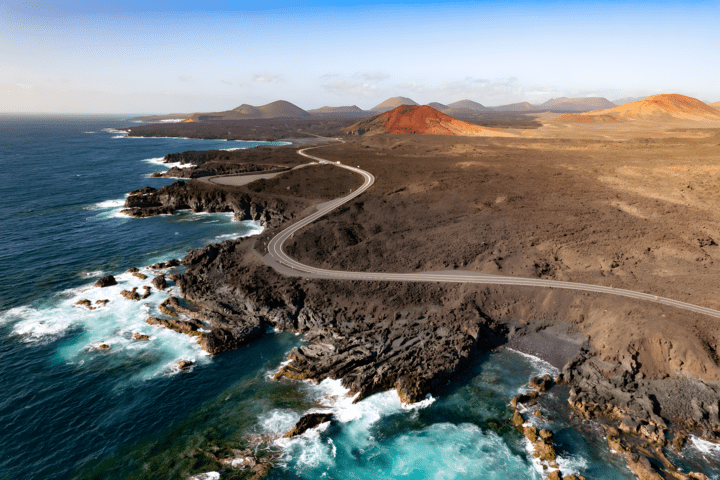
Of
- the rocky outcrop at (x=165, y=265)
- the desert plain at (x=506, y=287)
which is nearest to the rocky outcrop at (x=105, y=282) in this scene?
the rocky outcrop at (x=165, y=265)

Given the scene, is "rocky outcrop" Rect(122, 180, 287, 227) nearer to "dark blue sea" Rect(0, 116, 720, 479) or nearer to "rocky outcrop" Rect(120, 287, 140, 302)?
"rocky outcrop" Rect(120, 287, 140, 302)

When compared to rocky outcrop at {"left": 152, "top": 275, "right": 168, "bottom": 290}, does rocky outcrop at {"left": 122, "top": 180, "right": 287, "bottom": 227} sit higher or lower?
higher

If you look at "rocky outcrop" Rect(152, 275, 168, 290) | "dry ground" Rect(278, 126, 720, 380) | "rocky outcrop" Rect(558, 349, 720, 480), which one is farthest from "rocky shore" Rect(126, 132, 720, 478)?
"rocky outcrop" Rect(152, 275, 168, 290)

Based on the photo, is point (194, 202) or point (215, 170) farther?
point (215, 170)

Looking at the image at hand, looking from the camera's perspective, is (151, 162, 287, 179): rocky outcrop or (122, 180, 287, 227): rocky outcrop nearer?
(122, 180, 287, 227): rocky outcrop

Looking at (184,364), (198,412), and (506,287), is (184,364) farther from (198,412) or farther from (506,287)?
(506,287)

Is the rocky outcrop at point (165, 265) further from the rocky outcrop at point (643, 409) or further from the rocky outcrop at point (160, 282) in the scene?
the rocky outcrop at point (643, 409)

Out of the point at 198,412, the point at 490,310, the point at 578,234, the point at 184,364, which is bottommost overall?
the point at 198,412

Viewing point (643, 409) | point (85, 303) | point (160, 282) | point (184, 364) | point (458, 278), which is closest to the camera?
point (643, 409)

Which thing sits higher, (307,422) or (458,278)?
(458,278)

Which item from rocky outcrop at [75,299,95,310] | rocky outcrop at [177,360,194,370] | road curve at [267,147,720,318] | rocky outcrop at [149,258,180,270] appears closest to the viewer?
rocky outcrop at [177,360,194,370]

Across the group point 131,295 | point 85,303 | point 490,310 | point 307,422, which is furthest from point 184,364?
point 490,310

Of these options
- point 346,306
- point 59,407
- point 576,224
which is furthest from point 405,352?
point 576,224
